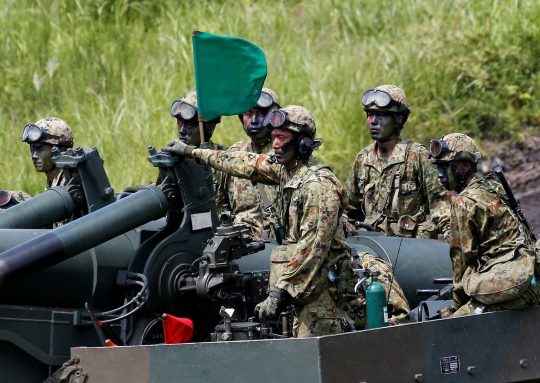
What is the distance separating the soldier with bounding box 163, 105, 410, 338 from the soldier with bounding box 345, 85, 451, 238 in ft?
7.37

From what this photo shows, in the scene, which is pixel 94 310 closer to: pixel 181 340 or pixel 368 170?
pixel 181 340

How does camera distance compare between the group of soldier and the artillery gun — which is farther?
the group of soldier

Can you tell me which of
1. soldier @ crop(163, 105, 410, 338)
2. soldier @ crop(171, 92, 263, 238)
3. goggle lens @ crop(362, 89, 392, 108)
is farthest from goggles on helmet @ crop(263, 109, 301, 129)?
goggle lens @ crop(362, 89, 392, 108)

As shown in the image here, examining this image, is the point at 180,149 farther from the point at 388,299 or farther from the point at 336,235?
the point at 388,299

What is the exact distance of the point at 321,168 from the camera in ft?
25.6

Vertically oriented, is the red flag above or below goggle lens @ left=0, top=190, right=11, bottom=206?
below

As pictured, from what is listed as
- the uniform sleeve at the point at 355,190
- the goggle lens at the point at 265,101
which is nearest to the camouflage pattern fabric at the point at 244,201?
the goggle lens at the point at 265,101

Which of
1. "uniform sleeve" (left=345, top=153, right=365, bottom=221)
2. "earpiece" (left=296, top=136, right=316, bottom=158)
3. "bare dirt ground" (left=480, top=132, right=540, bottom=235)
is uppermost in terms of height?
"bare dirt ground" (left=480, top=132, right=540, bottom=235)

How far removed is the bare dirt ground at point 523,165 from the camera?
13.7 metres

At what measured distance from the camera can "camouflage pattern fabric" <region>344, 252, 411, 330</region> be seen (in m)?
8.10

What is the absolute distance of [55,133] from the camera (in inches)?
397

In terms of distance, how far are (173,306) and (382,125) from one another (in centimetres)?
274

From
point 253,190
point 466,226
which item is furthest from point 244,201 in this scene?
point 466,226

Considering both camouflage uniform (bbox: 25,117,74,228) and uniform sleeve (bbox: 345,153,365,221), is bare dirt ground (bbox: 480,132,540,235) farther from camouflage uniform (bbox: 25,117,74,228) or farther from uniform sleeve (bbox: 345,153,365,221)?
camouflage uniform (bbox: 25,117,74,228)
